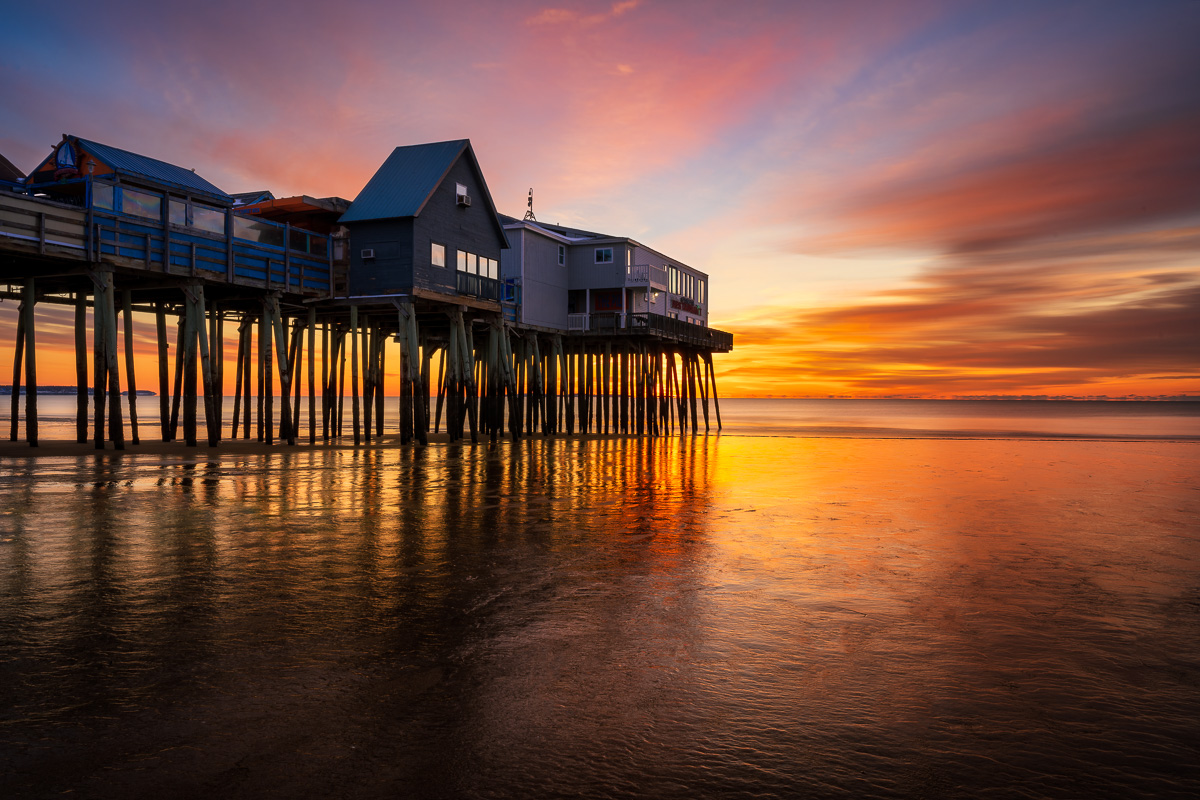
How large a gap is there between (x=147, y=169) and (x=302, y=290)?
6.21 m

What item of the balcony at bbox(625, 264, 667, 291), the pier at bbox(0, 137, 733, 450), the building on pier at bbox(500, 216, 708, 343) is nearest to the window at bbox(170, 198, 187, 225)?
the pier at bbox(0, 137, 733, 450)

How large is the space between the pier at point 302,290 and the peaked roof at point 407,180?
113 millimetres

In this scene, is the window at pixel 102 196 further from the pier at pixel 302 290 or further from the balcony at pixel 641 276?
the balcony at pixel 641 276

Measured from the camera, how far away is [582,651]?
6.91 meters

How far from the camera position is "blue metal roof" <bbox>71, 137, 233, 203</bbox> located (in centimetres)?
2433

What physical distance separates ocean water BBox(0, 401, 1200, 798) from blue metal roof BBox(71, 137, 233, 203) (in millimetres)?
12540

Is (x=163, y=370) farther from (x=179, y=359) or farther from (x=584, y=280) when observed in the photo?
(x=584, y=280)

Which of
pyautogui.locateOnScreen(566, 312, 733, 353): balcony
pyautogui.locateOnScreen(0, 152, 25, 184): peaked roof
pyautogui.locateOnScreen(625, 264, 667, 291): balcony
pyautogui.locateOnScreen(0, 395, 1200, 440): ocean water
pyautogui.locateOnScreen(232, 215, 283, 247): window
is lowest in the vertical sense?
pyautogui.locateOnScreen(0, 395, 1200, 440): ocean water

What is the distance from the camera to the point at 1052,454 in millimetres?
34875

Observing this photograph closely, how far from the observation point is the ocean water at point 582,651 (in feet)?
15.5

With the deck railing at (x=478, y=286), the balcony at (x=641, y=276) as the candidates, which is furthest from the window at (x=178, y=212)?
the balcony at (x=641, y=276)

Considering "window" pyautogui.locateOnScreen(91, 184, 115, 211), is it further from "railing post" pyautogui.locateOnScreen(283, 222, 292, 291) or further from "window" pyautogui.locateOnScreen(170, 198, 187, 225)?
"railing post" pyautogui.locateOnScreen(283, 222, 292, 291)

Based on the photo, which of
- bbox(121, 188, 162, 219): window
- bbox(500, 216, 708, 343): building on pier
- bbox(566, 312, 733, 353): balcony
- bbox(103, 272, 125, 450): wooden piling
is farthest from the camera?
bbox(566, 312, 733, 353): balcony

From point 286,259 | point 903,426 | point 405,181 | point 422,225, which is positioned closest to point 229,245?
point 286,259
